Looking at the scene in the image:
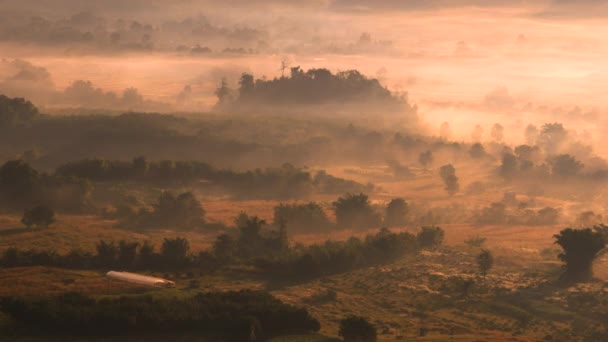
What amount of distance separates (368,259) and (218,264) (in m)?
34.9

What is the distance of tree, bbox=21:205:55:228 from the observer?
16550 centimetres

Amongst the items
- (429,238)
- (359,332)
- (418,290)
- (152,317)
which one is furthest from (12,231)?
(359,332)

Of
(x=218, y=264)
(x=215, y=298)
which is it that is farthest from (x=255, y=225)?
(x=215, y=298)

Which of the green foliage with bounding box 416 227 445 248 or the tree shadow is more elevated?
the green foliage with bounding box 416 227 445 248

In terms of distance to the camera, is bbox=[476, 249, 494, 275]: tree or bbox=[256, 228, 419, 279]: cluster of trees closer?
bbox=[256, 228, 419, 279]: cluster of trees

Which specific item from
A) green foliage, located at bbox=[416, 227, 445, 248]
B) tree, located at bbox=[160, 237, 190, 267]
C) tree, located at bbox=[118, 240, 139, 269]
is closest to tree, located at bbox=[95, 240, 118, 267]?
tree, located at bbox=[118, 240, 139, 269]

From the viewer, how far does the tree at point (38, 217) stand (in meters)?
166

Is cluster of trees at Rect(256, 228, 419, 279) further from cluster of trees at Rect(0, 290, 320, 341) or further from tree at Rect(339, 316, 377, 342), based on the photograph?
tree at Rect(339, 316, 377, 342)

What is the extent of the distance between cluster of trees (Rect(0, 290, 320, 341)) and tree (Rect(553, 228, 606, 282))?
73128 millimetres

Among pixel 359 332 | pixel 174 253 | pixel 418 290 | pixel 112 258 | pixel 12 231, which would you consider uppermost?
pixel 174 253

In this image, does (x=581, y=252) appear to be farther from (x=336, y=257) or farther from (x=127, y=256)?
(x=127, y=256)

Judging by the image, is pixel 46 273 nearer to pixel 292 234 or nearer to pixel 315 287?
pixel 315 287

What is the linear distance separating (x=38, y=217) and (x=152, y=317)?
90565mm

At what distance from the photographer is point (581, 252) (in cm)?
14088
